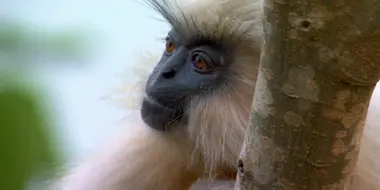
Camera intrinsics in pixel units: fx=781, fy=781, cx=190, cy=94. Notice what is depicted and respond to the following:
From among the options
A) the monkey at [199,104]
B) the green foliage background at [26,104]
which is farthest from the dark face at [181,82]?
the green foliage background at [26,104]

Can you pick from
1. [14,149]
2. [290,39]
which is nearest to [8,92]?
[14,149]

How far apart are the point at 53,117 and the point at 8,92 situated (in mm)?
203

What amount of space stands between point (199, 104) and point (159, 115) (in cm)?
9

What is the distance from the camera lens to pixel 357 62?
801mm

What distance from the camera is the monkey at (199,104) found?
1.48 m

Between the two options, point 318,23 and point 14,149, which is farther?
point 14,149

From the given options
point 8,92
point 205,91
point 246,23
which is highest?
point 246,23

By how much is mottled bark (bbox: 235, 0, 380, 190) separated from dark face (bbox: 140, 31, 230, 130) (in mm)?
564

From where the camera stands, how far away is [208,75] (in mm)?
1562

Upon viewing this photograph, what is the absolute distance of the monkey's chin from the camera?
1.55 metres

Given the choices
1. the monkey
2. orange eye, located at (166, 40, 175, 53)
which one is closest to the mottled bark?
the monkey

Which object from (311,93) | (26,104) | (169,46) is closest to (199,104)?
(169,46)

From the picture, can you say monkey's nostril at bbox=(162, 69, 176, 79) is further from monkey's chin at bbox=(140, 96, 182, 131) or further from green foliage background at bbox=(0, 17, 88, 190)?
green foliage background at bbox=(0, 17, 88, 190)

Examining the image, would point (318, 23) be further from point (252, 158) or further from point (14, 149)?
point (14, 149)
